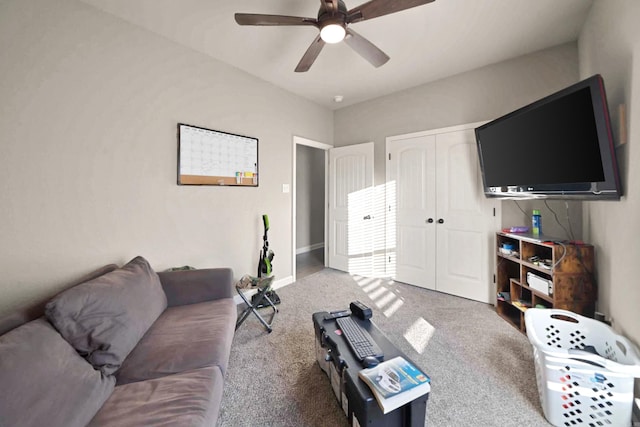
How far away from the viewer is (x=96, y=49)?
6.25 feet

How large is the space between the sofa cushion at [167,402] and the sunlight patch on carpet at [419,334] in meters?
1.58

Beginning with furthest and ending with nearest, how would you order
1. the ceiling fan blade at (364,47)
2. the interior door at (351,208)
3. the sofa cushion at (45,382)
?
1. the interior door at (351,208)
2. the ceiling fan blade at (364,47)
3. the sofa cushion at (45,382)

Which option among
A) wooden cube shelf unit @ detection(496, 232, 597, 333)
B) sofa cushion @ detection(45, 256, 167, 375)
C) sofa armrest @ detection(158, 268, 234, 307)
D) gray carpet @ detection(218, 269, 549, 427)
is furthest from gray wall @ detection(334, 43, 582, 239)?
sofa cushion @ detection(45, 256, 167, 375)

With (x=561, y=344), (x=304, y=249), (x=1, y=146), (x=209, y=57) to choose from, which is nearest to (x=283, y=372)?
(x=561, y=344)

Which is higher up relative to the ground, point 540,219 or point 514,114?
point 514,114

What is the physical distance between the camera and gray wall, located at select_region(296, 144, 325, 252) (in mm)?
5562

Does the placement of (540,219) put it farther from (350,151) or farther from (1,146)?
(1,146)

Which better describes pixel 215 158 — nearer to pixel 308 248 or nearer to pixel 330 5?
pixel 330 5

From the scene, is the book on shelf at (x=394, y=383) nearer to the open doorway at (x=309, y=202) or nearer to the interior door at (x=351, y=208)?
the interior door at (x=351, y=208)

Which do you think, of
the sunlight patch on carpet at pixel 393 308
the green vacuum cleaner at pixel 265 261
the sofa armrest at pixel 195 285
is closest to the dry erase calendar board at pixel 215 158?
the green vacuum cleaner at pixel 265 261

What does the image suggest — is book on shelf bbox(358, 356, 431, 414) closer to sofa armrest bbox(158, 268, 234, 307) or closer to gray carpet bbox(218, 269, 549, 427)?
gray carpet bbox(218, 269, 549, 427)

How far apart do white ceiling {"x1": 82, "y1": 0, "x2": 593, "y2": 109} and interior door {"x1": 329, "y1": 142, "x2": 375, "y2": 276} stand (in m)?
1.21

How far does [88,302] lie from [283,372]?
4.16ft

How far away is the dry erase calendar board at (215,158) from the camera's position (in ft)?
7.93
